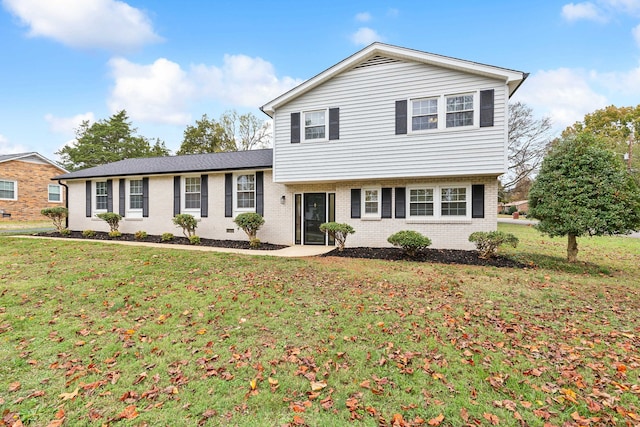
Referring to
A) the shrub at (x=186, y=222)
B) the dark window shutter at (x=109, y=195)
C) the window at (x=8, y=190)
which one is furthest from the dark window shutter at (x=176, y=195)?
the window at (x=8, y=190)

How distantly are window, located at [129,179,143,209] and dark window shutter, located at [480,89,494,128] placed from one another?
14726mm

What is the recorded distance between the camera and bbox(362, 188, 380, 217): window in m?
11.0

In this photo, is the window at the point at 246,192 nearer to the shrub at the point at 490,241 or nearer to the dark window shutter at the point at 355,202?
the dark window shutter at the point at 355,202

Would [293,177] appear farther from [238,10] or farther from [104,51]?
[104,51]

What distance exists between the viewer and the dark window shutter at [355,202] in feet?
36.6

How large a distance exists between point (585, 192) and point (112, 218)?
17668 mm

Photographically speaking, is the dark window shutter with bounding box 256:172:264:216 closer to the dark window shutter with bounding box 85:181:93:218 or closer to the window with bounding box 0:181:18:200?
the dark window shutter with bounding box 85:181:93:218

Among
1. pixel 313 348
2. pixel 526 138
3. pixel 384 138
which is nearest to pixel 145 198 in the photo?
pixel 384 138

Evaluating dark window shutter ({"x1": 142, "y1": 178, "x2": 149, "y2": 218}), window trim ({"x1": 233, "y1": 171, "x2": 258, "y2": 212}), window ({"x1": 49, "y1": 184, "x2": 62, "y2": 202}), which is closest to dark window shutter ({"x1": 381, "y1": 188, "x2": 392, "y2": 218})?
window trim ({"x1": 233, "y1": 171, "x2": 258, "y2": 212})

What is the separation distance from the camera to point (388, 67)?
10.1 meters

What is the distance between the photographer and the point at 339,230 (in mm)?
10398

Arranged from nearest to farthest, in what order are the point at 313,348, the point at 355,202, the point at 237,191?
the point at 313,348 < the point at 355,202 < the point at 237,191

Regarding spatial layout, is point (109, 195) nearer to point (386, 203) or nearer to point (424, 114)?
point (386, 203)

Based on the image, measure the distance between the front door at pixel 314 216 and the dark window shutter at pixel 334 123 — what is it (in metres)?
2.43
